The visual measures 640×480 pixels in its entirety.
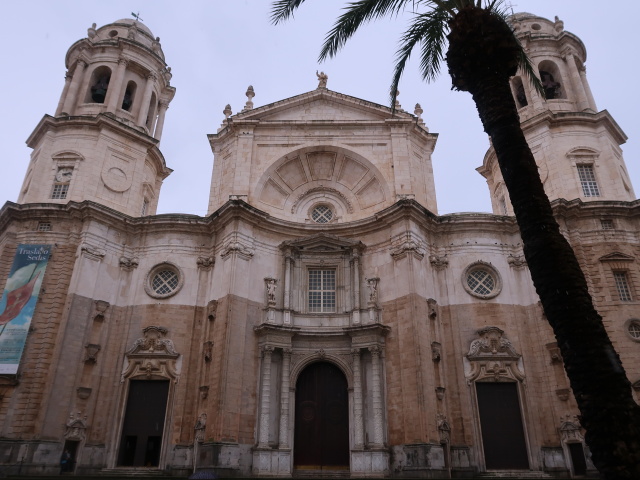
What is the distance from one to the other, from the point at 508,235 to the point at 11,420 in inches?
970

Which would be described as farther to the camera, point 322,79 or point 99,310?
point 322,79

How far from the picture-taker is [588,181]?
27.9 m

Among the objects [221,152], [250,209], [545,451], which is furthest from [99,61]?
[545,451]

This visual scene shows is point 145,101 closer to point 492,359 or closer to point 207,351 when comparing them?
point 207,351

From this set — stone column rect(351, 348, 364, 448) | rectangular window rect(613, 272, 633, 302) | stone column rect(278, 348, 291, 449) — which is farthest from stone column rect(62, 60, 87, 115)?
rectangular window rect(613, 272, 633, 302)

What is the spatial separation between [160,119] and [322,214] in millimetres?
13464

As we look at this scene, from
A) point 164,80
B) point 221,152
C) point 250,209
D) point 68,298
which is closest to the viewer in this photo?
point 68,298

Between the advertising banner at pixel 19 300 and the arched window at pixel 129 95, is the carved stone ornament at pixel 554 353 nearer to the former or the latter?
the advertising banner at pixel 19 300

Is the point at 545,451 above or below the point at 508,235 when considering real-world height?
below

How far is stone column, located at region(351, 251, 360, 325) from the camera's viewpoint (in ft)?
81.5

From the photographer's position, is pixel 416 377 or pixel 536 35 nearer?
pixel 416 377

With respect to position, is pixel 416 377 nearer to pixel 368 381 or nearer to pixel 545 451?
pixel 368 381

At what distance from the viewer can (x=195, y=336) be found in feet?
81.2

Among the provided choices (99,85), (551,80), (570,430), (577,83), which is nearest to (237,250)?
(99,85)
